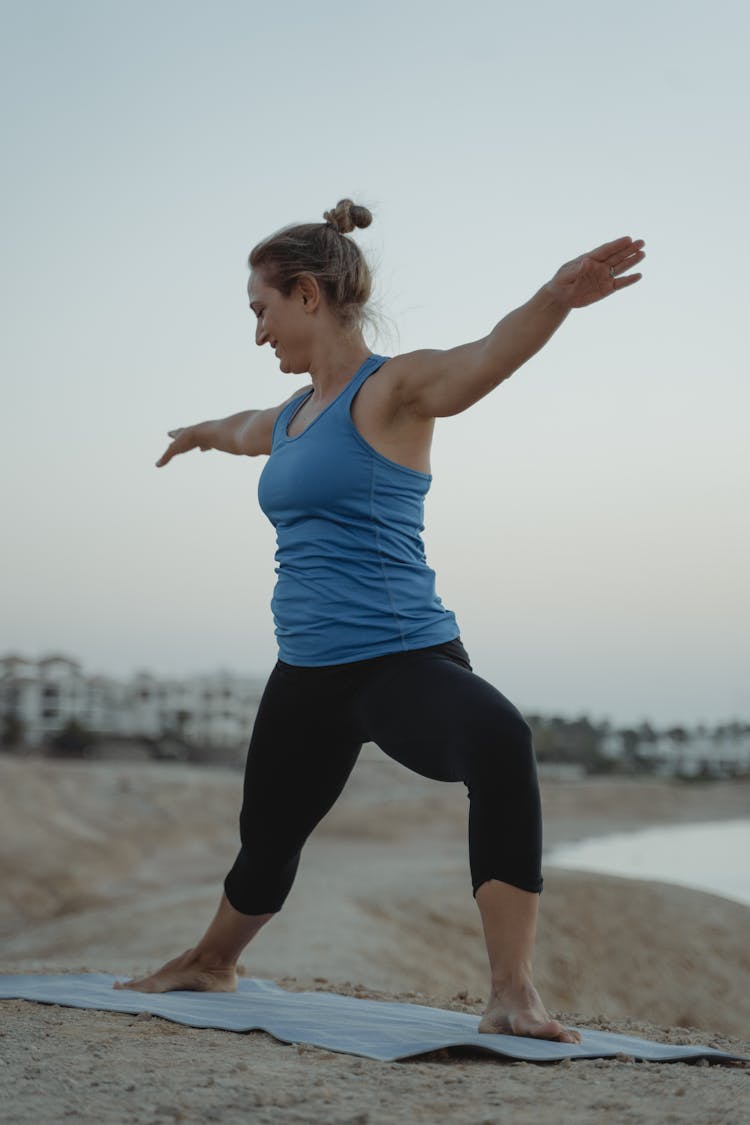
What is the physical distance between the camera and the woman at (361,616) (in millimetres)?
2807

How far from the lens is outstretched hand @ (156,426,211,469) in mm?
4254

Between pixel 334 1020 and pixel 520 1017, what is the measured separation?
0.59 metres

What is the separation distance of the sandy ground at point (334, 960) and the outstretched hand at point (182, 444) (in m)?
1.81

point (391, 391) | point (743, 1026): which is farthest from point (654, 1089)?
point (743, 1026)

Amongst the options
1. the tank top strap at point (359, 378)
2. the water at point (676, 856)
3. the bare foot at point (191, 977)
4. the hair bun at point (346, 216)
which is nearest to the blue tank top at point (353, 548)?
the tank top strap at point (359, 378)

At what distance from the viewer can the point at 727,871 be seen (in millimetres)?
21188

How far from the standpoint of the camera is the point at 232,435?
402 centimetres

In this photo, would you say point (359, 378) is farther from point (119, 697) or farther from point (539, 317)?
point (119, 697)

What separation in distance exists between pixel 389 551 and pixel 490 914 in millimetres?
872

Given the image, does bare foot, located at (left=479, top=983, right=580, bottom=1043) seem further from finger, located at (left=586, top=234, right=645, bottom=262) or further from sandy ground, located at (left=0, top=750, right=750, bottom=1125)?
finger, located at (left=586, top=234, right=645, bottom=262)

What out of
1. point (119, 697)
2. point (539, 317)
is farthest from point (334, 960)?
point (119, 697)

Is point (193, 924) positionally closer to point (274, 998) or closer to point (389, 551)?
point (274, 998)

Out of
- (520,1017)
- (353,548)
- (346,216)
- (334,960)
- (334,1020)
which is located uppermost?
(346,216)

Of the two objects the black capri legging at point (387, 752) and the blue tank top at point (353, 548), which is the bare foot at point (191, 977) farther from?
the blue tank top at point (353, 548)
